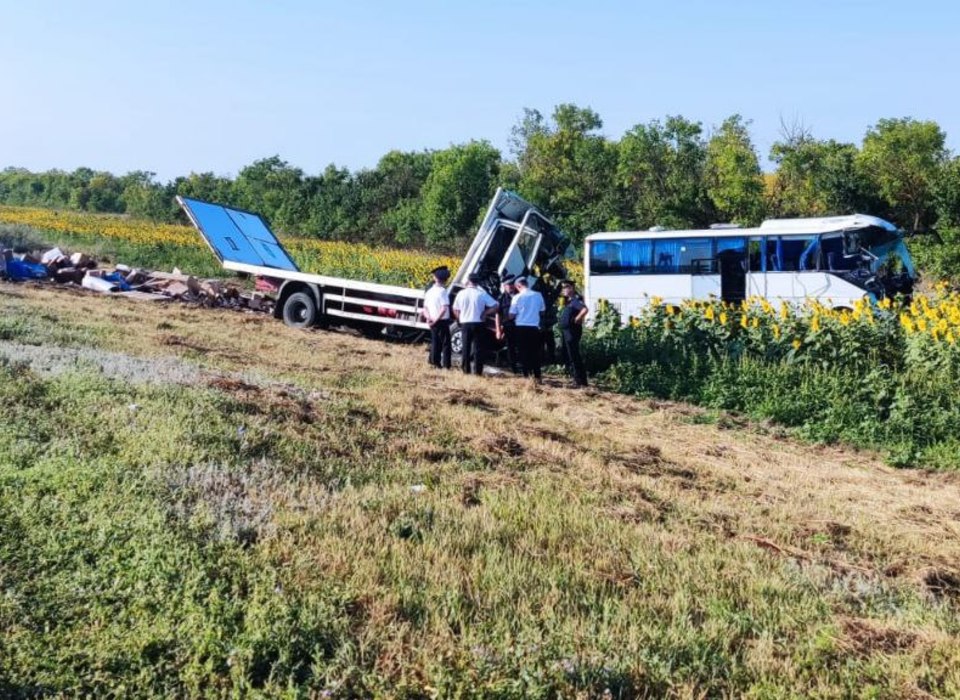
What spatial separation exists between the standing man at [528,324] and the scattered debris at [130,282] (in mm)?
7599

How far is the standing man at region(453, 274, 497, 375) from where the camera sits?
11.5m

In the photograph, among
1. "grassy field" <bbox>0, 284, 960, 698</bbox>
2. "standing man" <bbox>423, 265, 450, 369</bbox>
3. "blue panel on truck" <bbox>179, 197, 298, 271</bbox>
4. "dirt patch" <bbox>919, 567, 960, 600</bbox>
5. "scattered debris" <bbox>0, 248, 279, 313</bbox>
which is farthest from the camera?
"scattered debris" <bbox>0, 248, 279, 313</bbox>

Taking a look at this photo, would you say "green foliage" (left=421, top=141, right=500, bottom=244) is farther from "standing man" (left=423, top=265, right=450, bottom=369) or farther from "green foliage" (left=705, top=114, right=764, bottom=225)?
"standing man" (left=423, top=265, right=450, bottom=369)

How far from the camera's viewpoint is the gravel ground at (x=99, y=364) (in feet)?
23.0

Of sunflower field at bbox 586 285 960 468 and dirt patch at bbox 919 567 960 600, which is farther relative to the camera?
sunflower field at bbox 586 285 960 468

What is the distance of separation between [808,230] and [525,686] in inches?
713

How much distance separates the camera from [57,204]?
68.2m

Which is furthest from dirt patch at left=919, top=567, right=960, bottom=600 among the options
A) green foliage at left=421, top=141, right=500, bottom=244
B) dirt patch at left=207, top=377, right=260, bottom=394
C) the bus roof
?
green foliage at left=421, top=141, right=500, bottom=244

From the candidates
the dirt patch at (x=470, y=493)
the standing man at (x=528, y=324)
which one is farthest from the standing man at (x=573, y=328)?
the dirt patch at (x=470, y=493)

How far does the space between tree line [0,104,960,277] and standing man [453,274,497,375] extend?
69.7 feet

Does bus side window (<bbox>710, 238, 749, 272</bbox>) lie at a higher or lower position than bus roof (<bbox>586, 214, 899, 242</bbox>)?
lower

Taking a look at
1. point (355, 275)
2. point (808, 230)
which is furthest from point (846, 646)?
point (355, 275)

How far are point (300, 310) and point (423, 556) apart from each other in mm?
12292

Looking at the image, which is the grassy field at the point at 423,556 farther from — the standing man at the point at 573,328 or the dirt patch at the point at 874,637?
the standing man at the point at 573,328
